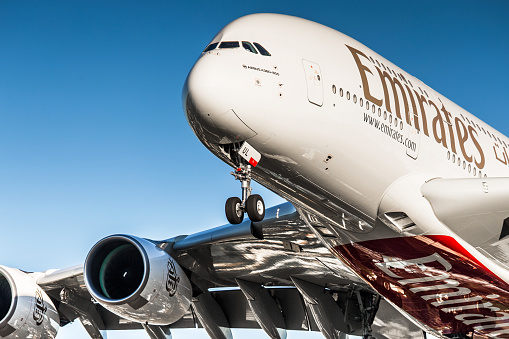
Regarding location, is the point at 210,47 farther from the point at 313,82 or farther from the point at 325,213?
the point at 325,213

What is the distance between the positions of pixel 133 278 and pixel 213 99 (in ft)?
22.7

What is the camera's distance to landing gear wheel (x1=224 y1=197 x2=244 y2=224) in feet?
31.7

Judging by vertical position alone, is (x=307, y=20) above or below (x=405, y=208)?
above

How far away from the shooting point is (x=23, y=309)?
16500 mm

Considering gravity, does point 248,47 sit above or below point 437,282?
above

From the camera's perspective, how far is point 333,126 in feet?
34.2

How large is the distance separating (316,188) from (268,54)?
2.04 meters

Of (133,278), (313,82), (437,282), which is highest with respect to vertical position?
(313,82)

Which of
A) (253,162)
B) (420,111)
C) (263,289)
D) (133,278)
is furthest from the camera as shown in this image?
(263,289)

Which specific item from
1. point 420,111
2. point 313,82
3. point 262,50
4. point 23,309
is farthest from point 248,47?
point 23,309

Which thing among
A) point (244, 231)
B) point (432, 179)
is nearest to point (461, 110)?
point (432, 179)

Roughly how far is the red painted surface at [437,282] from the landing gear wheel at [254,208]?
2.83m

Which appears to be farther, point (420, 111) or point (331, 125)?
point (420, 111)

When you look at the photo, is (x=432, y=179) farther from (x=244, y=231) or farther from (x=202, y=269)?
(x=202, y=269)
